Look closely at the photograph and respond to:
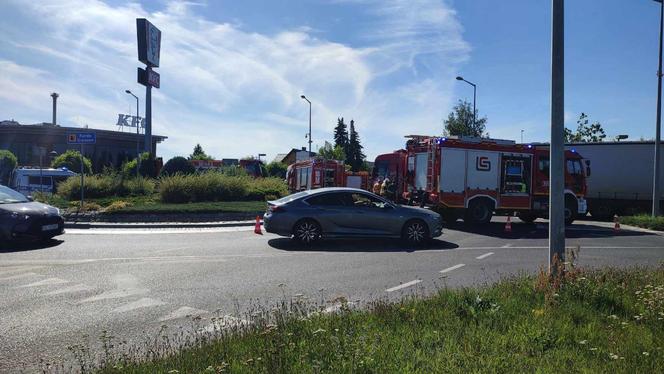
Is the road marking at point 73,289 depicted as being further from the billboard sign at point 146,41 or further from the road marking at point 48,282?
the billboard sign at point 146,41

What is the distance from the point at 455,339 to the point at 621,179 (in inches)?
936

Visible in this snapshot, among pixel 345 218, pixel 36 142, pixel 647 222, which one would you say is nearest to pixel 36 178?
pixel 345 218

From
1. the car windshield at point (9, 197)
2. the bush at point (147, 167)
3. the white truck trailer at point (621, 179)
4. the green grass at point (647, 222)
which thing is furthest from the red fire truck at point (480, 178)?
the bush at point (147, 167)

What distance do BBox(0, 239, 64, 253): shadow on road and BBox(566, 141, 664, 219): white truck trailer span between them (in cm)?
2249

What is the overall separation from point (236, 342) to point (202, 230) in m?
12.8

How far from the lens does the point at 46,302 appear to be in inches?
283

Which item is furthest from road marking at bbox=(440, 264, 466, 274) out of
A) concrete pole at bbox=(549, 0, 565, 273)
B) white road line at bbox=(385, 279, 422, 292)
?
concrete pole at bbox=(549, 0, 565, 273)

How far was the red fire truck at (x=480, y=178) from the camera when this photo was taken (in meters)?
18.0

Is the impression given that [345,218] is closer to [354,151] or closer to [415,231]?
[415,231]

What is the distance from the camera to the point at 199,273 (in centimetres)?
941

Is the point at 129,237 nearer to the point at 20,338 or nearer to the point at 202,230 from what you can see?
the point at 202,230

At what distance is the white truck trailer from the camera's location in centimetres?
2441

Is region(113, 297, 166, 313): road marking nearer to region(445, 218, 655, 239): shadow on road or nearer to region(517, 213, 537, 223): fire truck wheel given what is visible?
region(445, 218, 655, 239): shadow on road

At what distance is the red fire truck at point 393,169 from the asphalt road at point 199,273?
477 centimetres
